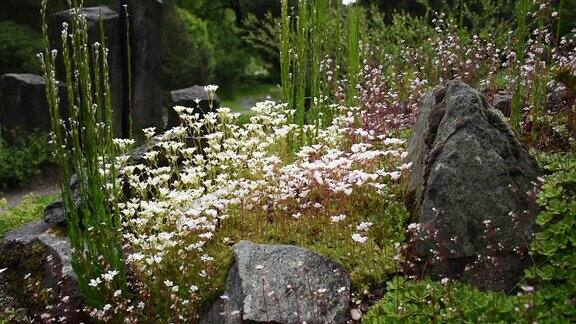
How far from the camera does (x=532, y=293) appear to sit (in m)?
3.25

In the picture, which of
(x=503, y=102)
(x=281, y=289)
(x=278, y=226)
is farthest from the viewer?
(x=503, y=102)

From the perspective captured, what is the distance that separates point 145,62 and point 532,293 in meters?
8.52

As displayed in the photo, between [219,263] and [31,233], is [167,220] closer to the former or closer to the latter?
[219,263]

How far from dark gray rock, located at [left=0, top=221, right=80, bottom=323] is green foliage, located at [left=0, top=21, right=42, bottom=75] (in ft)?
32.2

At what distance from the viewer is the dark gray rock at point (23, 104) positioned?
38.2ft

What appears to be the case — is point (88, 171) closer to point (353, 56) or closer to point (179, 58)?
point (353, 56)

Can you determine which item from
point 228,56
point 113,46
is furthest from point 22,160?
point 228,56

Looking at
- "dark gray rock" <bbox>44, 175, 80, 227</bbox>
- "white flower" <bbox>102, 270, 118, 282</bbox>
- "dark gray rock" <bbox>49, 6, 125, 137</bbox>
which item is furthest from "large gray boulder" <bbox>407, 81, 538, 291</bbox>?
"dark gray rock" <bbox>49, 6, 125, 137</bbox>

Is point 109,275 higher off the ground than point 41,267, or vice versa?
point 109,275

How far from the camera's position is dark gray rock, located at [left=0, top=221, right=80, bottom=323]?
4.66 meters

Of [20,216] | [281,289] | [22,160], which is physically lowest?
[22,160]

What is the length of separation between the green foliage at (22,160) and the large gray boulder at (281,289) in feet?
26.4

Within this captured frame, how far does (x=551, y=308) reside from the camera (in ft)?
10.6

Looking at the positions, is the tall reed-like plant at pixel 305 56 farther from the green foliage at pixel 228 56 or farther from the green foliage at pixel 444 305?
the green foliage at pixel 228 56
